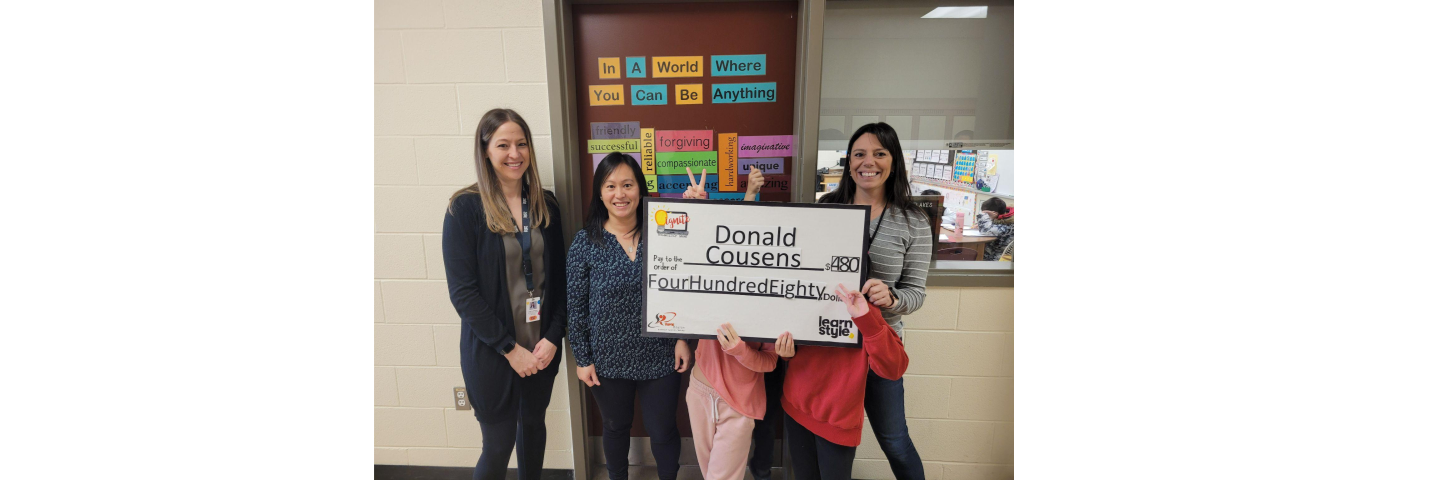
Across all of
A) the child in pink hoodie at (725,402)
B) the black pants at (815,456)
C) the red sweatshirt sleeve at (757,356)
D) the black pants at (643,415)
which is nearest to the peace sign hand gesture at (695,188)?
the child in pink hoodie at (725,402)

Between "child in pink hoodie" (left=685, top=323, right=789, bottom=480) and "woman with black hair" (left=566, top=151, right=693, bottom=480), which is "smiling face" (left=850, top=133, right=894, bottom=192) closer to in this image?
"child in pink hoodie" (left=685, top=323, right=789, bottom=480)

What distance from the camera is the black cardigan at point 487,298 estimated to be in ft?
5.82

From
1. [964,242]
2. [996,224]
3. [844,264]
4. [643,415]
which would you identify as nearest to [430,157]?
[643,415]

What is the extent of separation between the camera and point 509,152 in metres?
1.74

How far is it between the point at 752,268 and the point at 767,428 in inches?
27.7

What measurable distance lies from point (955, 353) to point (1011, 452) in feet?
1.78

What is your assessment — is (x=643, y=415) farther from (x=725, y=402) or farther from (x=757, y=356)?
(x=757, y=356)

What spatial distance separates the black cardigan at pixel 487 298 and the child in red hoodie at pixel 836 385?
0.87 metres

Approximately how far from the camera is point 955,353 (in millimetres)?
2068

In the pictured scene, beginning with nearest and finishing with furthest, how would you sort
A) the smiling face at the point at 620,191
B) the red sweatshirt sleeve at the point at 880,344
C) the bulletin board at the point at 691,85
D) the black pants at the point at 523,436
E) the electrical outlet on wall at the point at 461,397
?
the red sweatshirt sleeve at the point at 880,344 → the smiling face at the point at 620,191 → the bulletin board at the point at 691,85 → the black pants at the point at 523,436 → the electrical outlet on wall at the point at 461,397

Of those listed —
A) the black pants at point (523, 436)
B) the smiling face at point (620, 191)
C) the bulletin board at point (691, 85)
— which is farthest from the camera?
the black pants at point (523, 436)

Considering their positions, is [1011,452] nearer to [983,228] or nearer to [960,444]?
[960,444]

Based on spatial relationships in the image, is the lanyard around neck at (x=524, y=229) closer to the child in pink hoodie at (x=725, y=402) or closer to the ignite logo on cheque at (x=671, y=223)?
the ignite logo on cheque at (x=671, y=223)
